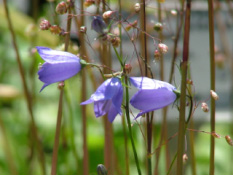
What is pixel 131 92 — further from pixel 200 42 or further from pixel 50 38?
pixel 50 38

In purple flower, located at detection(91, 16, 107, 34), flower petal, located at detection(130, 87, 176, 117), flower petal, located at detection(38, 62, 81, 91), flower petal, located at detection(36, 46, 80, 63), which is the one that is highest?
purple flower, located at detection(91, 16, 107, 34)

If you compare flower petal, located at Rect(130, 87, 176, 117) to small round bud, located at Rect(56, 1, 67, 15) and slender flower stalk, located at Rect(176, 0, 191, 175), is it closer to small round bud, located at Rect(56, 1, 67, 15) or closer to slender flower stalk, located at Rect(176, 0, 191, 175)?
slender flower stalk, located at Rect(176, 0, 191, 175)

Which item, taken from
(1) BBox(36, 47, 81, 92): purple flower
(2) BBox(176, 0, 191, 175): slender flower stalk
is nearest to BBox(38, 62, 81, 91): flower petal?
(1) BBox(36, 47, 81, 92): purple flower

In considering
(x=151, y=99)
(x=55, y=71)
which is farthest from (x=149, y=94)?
(x=55, y=71)

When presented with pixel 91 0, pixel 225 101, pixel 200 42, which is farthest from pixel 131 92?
pixel 91 0

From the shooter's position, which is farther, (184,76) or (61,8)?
(61,8)

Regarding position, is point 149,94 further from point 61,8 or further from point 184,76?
point 61,8

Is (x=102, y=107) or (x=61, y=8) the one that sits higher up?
(x=61, y=8)
